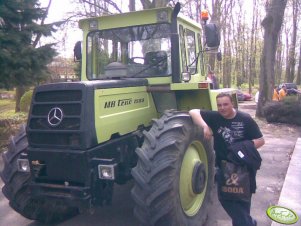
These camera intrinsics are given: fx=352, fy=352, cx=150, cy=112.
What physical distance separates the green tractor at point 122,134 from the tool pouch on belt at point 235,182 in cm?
48

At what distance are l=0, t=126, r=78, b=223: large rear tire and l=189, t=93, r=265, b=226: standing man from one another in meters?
1.95

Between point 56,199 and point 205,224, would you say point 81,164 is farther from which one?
point 205,224

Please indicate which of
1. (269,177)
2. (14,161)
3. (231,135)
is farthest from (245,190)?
(269,177)

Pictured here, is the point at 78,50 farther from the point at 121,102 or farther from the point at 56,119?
the point at 56,119

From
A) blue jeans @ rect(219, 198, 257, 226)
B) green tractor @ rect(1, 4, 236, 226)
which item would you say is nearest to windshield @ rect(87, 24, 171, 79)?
green tractor @ rect(1, 4, 236, 226)

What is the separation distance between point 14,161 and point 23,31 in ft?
20.5

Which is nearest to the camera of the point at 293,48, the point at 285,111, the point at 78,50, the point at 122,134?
the point at 122,134

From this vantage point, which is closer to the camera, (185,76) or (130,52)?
(185,76)

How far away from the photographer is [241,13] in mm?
37250

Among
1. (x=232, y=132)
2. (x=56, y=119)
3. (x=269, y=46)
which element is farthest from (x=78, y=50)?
(x=269, y=46)

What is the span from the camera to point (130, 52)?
5422 millimetres

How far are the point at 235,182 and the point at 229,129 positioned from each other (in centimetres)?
59

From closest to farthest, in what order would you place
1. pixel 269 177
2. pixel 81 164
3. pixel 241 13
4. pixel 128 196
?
1. pixel 81 164
2. pixel 128 196
3. pixel 269 177
4. pixel 241 13

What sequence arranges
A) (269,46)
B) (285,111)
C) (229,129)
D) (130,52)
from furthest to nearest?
(269,46), (285,111), (130,52), (229,129)
